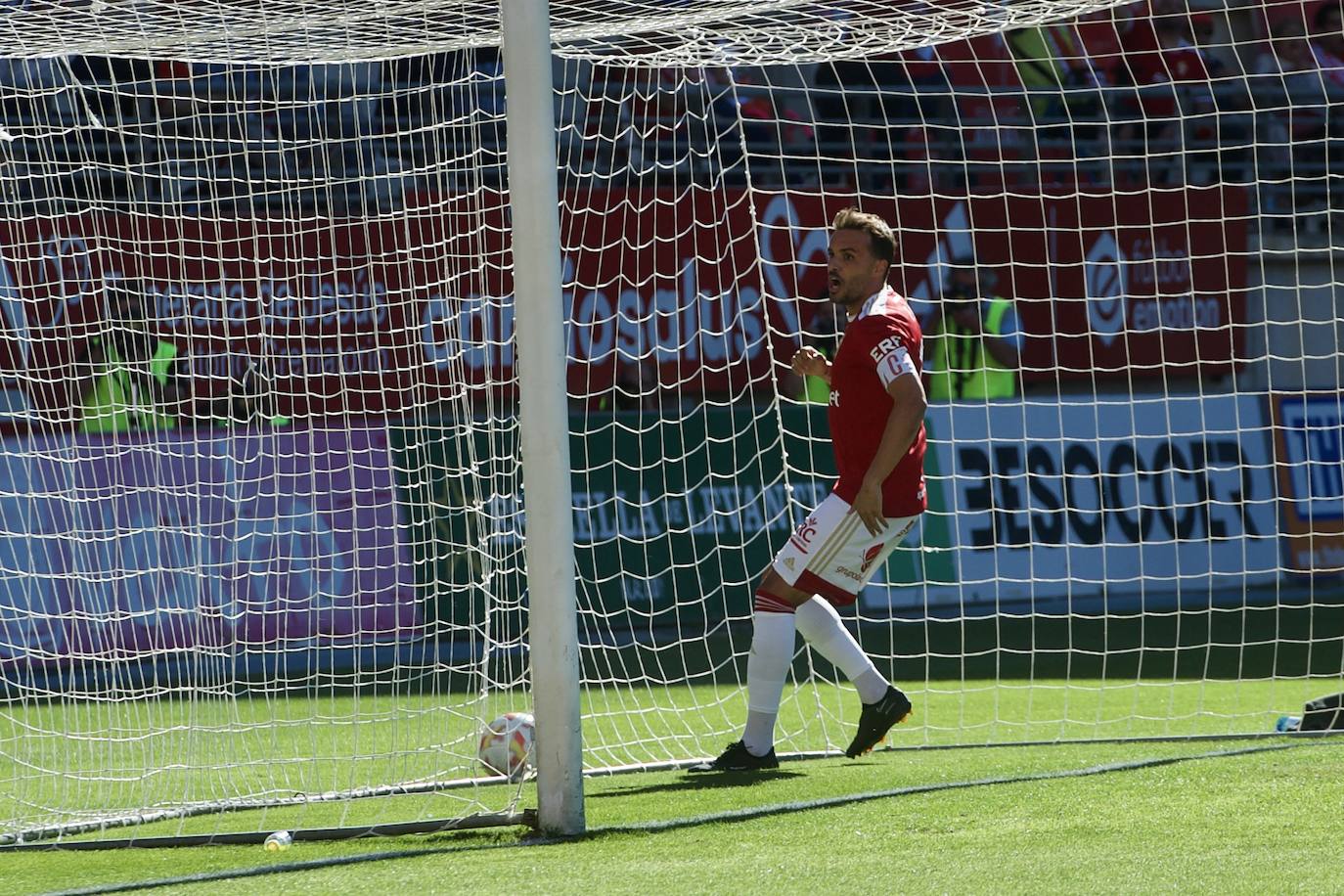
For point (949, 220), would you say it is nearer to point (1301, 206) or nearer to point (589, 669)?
point (1301, 206)

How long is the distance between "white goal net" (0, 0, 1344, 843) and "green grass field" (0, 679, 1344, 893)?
338 mm

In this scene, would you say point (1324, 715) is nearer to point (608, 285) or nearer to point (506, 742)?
point (506, 742)

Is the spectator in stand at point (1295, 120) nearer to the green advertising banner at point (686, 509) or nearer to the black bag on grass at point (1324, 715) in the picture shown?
the green advertising banner at point (686, 509)

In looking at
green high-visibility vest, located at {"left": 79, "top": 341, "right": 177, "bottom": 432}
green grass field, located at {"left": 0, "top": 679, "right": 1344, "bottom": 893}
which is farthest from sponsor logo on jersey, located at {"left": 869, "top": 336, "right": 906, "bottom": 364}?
green high-visibility vest, located at {"left": 79, "top": 341, "right": 177, "bottom": 432}

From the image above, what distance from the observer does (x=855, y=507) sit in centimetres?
526

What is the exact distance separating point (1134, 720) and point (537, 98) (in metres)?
4.04

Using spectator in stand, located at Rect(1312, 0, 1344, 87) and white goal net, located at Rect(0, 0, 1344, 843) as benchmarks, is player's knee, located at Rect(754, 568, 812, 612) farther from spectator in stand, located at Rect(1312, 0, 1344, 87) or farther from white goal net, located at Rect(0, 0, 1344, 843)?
spectator in stand, located at Rect(1312, 0, 1344, 87)

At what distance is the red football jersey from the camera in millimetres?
5262

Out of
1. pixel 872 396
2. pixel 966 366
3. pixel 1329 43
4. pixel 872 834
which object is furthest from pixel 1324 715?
pixel 1329 43

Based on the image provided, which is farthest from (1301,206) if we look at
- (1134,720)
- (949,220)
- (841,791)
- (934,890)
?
(934,890)

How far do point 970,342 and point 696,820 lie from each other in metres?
9.73

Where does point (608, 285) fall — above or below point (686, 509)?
above

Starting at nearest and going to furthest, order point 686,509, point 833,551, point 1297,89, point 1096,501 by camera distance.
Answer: point 833,551, point 686,509, point 1096,501, point 1297,89

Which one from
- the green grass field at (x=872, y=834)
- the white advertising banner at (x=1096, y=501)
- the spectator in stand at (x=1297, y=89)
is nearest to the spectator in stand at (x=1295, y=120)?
the spectator in stand at (x=1297, y=89)
